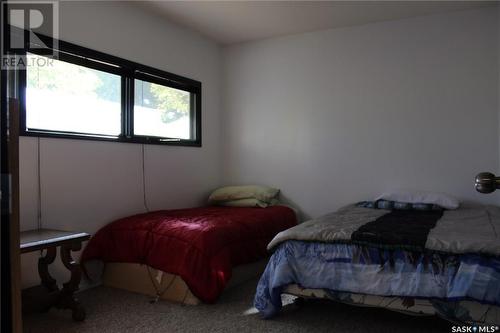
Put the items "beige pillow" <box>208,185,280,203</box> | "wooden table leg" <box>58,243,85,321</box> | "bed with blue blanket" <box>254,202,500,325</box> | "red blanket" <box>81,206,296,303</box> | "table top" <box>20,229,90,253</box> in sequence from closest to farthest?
"bed with blue blanket" <box>254,202,500,325</box> < "table top" <box>20,229,90,253</box> < "wooden table leg" <box>58,243,85,321</box> < "red blanket" <box>81,206,296,303</box> < "beige pillow" <box>208,185,280,203</box>

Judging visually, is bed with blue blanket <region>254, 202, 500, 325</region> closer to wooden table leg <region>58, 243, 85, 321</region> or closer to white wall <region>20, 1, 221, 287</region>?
wooden table leg <region>58, 243, 85, 321</region>

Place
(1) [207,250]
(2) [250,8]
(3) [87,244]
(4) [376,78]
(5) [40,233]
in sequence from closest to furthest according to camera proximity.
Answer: (5) [40,233], (1) [207,250], (3) [87,244], (2) [250,8], (4) [376,78]

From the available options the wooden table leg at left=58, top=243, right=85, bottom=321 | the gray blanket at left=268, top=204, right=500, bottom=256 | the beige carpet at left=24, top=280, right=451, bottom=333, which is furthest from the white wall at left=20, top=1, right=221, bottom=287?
the gray blanket at left=268, top=204, right=500, bottom=256

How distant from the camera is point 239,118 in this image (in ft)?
14.5

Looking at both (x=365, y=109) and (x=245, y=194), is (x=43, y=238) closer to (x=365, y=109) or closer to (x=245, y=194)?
(x=245, y=194)

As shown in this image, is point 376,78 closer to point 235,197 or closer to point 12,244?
point 235,197

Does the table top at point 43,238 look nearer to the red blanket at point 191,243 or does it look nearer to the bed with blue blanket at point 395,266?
the red blanket at point 191,243

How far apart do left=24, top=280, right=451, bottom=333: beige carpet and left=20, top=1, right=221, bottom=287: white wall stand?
0.48m

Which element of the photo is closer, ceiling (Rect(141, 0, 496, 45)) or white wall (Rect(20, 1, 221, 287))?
white wall (Rect(20, 1, 221, 287))

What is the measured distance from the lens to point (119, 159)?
317 cm

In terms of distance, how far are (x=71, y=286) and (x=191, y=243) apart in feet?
2.57

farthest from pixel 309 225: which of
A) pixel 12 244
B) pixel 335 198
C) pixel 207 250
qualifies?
pixel 12 244

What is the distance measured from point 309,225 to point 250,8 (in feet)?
6.81

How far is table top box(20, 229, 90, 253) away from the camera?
6.69 ft
